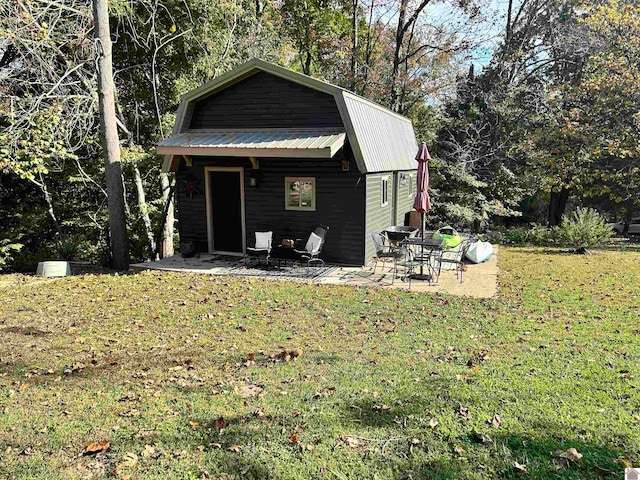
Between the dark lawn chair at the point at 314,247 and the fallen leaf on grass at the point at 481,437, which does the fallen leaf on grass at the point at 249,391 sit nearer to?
the fallen leaf on grass at the point at 481,437

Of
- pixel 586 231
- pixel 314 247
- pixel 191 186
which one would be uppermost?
pixel 191 186

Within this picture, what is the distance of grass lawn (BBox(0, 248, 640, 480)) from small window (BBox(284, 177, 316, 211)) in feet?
11.2

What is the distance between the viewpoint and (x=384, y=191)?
12.1 meters

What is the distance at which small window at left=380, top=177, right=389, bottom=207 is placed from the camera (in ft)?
38.4

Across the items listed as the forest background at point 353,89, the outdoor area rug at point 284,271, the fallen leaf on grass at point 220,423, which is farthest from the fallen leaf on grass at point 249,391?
the forest background at point 353,89

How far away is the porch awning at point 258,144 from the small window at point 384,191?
235cm

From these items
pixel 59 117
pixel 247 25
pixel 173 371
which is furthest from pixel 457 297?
pixel 247 25

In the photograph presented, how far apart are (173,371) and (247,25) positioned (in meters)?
15.5

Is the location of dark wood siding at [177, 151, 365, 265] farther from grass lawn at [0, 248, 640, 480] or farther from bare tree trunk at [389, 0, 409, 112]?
bare tree trunk at [389, 0, 409, 112]

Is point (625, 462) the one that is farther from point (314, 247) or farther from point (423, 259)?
point (314, 247)

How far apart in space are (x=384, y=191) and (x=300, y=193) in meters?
2.66

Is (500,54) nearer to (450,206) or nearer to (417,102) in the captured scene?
(417,102)

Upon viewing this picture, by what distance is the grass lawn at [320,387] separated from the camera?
10.5ft

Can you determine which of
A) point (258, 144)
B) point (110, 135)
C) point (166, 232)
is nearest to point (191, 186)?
point (110, 135)
